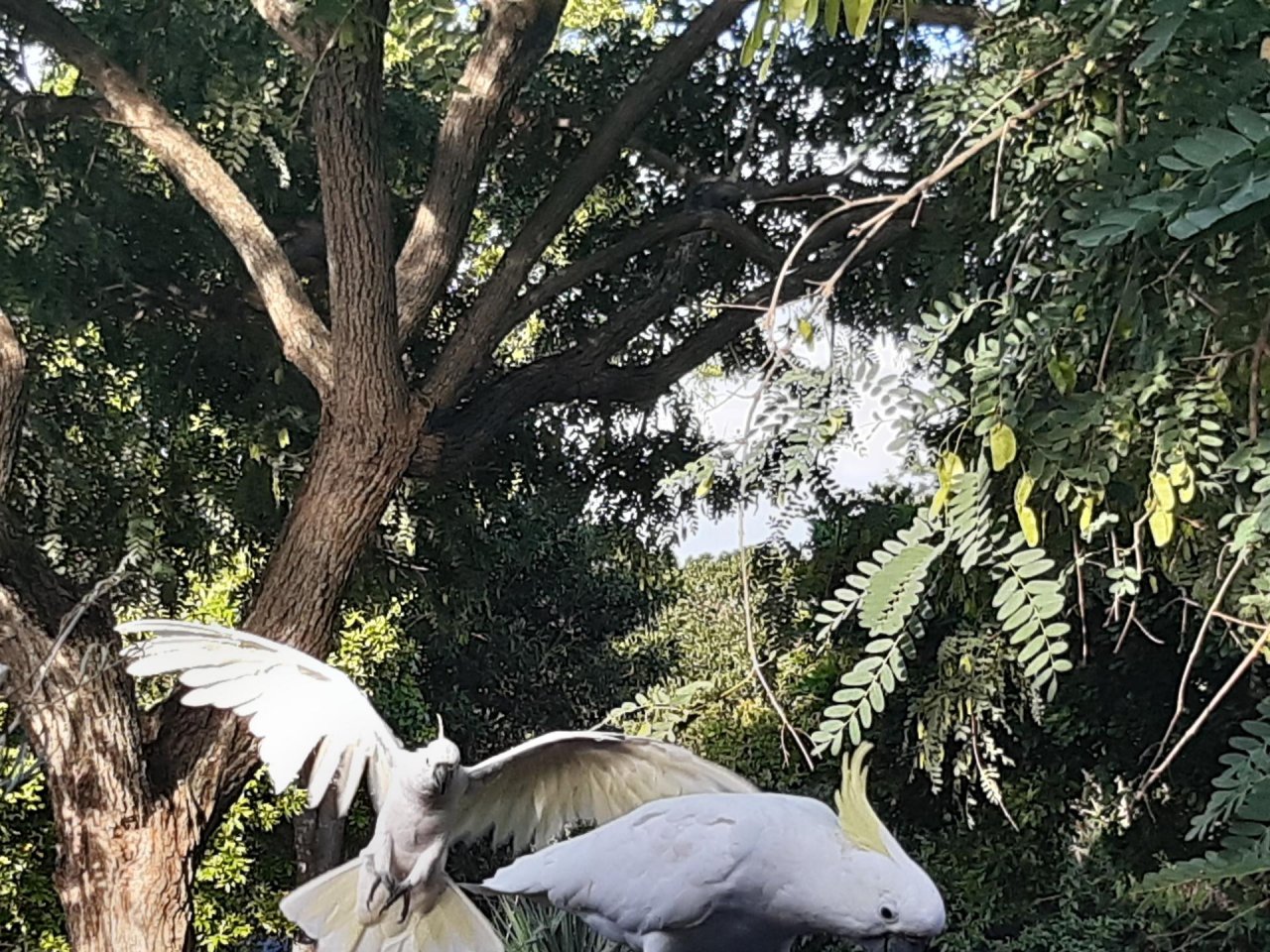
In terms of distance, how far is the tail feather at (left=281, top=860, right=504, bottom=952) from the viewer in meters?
1.22

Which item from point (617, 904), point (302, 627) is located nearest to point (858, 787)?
point (617, 904)

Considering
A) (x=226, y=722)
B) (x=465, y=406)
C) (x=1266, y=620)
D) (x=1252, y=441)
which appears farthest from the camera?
(x=465, y=406)

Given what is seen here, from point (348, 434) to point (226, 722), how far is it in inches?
21.9

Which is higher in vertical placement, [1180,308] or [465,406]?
[465,406]

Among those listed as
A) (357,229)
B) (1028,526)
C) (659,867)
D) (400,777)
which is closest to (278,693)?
(400,777)

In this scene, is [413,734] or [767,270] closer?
[767,270]

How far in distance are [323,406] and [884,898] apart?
6.05 feet

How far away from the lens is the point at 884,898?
0.75 m

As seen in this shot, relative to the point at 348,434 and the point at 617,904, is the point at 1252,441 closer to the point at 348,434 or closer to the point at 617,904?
the point at 617,904

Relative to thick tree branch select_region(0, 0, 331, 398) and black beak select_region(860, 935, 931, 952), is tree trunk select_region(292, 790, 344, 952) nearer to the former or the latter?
thick tree branch select_region(0, 0, 331, 398)

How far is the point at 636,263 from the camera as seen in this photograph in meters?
3.25

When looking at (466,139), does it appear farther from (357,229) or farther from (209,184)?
(209,184)

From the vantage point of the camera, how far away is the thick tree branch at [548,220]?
2.47 meters

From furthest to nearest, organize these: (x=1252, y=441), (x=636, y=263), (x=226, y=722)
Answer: (x=636, y=263)
(x=226, y=722)
(x=1252, y=441)
